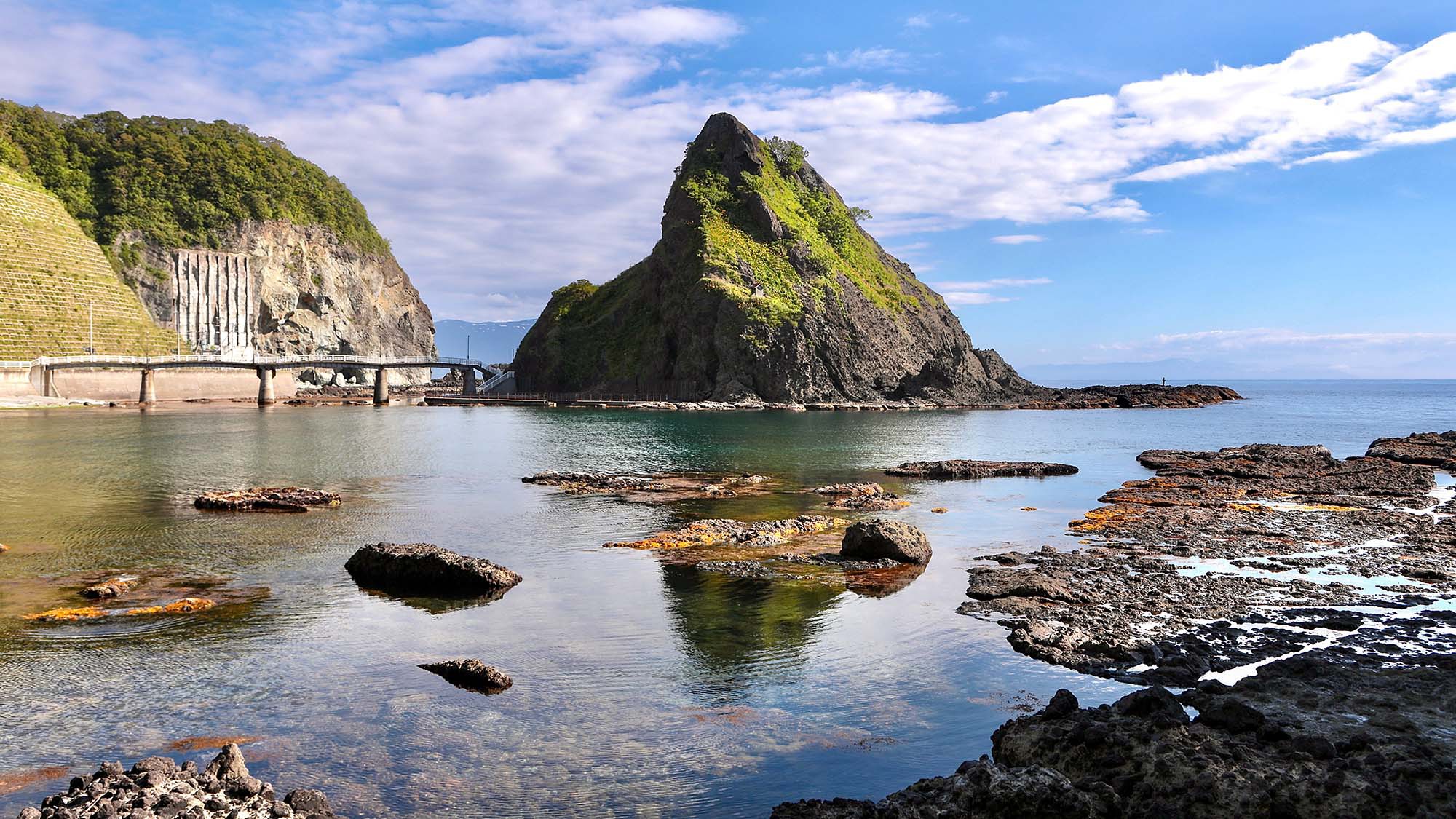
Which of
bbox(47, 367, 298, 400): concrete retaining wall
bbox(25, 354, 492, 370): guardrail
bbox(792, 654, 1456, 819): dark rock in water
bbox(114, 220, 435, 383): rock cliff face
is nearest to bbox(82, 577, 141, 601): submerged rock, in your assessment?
bbox(792, 654, 1456, 819): dark rock in water

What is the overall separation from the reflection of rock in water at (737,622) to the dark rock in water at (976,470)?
3065cm

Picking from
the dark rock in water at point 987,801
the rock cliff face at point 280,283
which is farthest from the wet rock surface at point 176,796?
the rock cliff face at point 280,283

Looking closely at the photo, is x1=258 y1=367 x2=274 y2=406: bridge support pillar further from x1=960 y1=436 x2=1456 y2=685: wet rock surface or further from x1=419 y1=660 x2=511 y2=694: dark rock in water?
x1=419 y1=660 x2=511 y2=694: dark rock in water

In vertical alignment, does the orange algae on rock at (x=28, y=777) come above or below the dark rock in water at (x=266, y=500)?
below

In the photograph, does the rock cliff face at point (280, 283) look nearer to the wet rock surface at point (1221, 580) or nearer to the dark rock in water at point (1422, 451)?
the wet rock surface at point (1221, 580)

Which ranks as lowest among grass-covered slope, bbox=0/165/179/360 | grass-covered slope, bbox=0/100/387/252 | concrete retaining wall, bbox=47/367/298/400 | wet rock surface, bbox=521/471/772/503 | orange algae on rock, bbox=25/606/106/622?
orange algae on rock, bbox=25/606/106/622

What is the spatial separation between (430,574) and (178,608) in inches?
219

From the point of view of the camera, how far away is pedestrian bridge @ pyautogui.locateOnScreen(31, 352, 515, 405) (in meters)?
120

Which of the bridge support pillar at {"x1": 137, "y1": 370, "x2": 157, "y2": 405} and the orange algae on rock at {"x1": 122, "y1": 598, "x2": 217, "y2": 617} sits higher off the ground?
the bridge support pillar at {"x1": 137, "y1": 370, "x2": 157, "y2": 405}

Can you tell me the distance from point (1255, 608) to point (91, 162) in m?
205

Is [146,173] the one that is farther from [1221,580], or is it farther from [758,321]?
[1221,580]

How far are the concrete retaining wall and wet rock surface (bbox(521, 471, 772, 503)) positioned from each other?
10020 centimetres

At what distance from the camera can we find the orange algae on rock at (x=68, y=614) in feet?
65.9

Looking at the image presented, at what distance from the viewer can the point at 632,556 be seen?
28.4m
